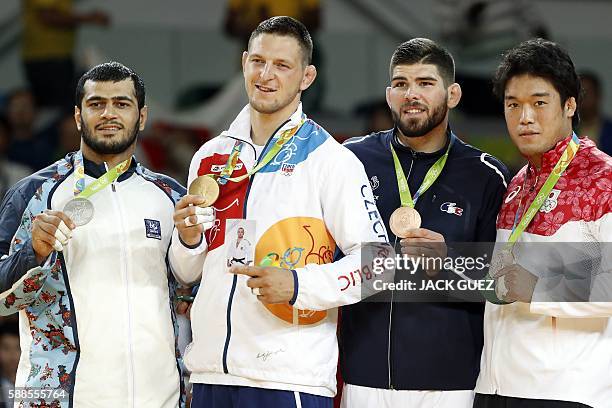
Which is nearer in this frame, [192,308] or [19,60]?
[192,308]

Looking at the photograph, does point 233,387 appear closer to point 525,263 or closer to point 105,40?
point 525,263

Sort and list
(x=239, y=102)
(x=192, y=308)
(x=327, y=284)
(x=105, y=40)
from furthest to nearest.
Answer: (x=105, y=40) → (x=239, y=102) → (x=192, y=308) → (x=327, y=284)

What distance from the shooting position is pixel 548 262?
4102 mm

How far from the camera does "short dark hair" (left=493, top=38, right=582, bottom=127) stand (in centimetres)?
423

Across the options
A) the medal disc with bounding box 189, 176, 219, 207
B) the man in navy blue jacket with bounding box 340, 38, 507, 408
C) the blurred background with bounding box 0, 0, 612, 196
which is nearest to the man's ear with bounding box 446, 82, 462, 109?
the man in navy blue jacket with bounding box 340, 38, 507, 408

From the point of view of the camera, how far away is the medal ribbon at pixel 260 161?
4.18 m

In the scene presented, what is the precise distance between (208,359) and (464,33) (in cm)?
689

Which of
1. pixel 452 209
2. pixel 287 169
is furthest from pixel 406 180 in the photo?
pixel 287 169

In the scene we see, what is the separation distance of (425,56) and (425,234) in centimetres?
82

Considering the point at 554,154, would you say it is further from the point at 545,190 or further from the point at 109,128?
the point at 109,128

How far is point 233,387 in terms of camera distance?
4.02 metres

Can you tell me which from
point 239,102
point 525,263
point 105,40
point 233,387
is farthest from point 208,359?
point 105,40

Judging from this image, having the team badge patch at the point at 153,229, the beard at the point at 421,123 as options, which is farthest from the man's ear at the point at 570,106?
the team badge patch at the point at 153,229

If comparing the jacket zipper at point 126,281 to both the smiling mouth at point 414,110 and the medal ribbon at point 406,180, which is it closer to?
the medal ribbon at point 406,180
